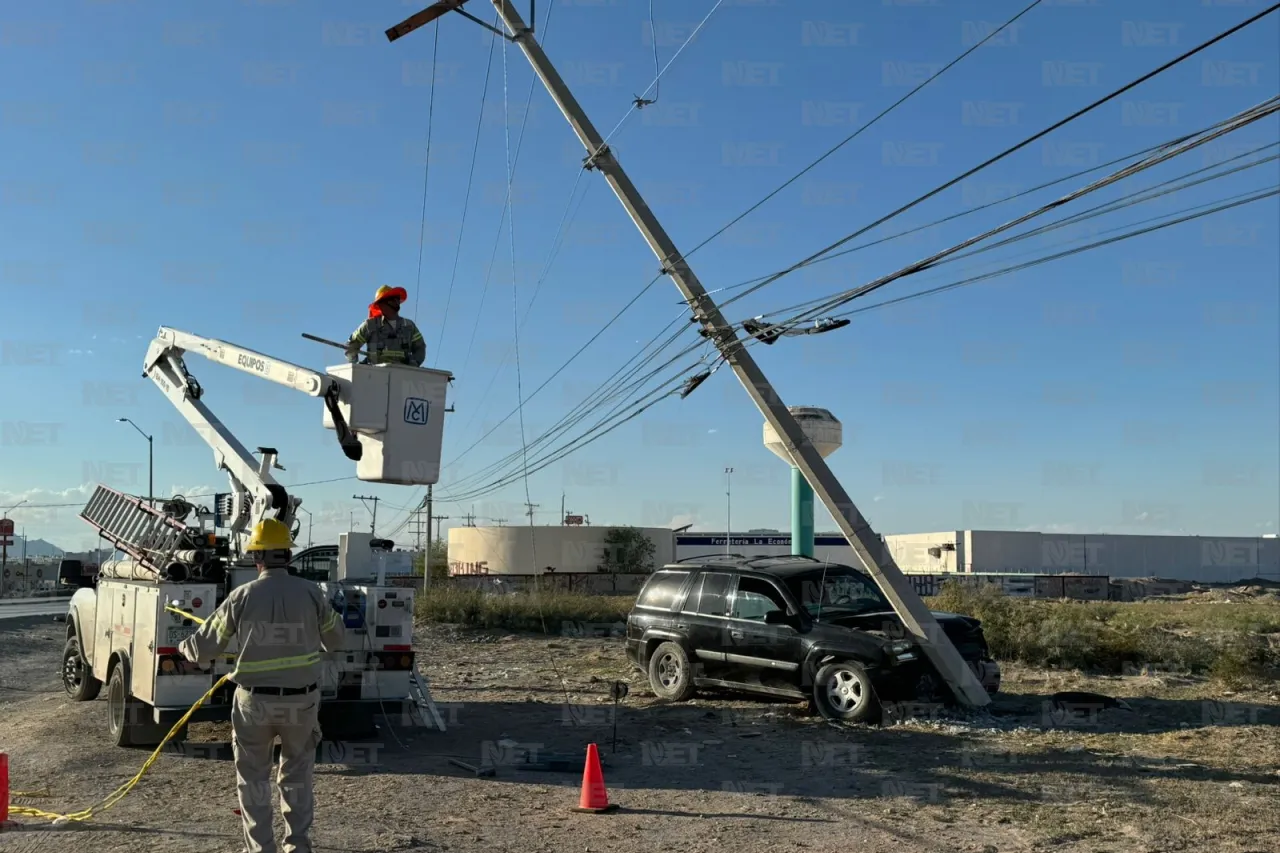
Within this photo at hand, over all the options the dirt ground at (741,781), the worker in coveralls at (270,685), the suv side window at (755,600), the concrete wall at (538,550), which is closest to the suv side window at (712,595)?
the suv side window at (755,600)

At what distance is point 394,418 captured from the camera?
9.57 metres

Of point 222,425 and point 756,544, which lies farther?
point 756,544

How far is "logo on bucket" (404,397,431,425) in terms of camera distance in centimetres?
964

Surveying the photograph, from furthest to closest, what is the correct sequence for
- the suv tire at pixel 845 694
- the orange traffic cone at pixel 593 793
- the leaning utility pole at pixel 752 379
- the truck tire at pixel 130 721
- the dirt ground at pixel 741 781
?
the leaning utility pole at pixel 752 379, the suv tire at pixel 845 694, the truck tire at pixel 130 721, the orange traffic cone at pixel 593 793, the dirt ground at pixel 741 781

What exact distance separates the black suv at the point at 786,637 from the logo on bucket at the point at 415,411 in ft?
15.4

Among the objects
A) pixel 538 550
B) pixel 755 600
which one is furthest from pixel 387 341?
pixel 538 550

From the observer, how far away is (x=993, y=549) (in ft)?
261

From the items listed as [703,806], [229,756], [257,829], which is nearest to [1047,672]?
[703,806]

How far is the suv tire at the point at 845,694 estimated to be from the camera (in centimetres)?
1090

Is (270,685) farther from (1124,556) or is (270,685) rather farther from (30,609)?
(1124,556)

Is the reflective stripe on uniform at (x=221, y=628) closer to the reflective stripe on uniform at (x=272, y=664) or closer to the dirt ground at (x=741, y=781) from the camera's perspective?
the reflective stripe on uniform at (x=272, y=664)

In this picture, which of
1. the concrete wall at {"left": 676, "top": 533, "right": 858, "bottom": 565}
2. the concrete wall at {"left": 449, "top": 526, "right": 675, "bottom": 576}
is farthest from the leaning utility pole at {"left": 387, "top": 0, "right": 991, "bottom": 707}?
the concrete wall at {"left": 676, "top": 533, "right": 858, "bottom": 565}

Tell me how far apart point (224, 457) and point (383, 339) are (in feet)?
9.94

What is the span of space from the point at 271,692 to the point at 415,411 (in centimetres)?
393
